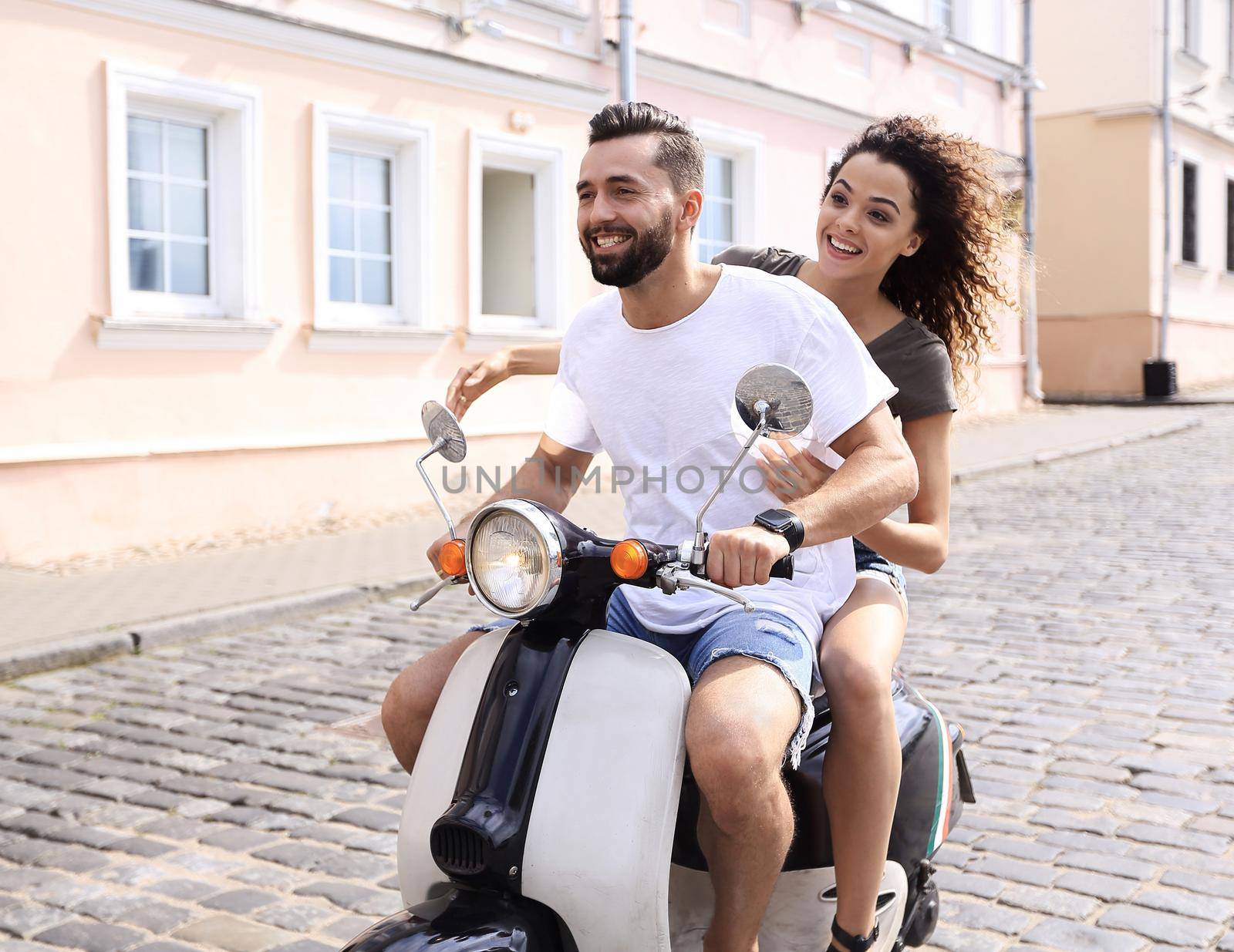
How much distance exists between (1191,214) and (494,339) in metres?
18.1

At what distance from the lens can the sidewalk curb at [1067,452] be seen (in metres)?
13.1

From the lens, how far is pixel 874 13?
641 inches

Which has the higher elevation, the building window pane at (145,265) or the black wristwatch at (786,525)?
the building window pane at (145,265)

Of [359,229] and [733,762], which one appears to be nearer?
[733,762]

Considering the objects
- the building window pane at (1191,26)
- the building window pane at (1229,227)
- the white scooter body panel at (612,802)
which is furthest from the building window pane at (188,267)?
the building window pane at (1229,227)

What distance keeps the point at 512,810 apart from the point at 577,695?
0.67 feet

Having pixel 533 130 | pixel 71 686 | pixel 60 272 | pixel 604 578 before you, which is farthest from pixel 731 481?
pixel 533 130

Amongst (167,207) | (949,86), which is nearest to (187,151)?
(167,207)

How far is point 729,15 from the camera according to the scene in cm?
1424

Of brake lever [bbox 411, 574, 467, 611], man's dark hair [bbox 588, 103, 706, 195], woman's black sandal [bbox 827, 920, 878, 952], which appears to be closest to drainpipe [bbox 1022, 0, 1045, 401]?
man's dark hair [bbox 588, 103, 706, 195]

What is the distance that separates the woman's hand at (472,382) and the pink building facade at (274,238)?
244 inches

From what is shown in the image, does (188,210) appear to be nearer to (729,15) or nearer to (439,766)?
(729,15)

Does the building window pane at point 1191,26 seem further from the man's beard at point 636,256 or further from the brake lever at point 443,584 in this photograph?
the brake lever at point 443,584

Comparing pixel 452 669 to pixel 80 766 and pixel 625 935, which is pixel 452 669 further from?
pixel 80 766
